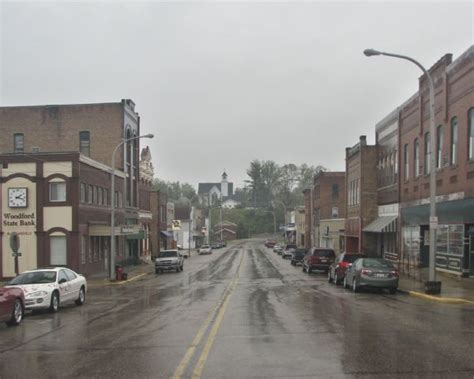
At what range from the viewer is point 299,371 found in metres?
8.84

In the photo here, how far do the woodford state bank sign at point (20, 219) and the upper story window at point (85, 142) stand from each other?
1629 centimetres

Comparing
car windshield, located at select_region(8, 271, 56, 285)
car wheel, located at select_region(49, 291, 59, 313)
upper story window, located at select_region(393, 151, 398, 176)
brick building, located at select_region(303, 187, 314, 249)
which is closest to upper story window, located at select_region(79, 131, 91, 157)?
upper story window, located at select_region(393, 151, 398, 176)

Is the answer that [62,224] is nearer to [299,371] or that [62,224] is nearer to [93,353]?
[93,353]

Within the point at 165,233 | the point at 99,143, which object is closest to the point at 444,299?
the point at 99,143

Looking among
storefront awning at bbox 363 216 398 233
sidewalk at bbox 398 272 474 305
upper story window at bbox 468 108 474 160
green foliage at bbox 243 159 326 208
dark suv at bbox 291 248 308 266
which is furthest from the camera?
green foliage at bbox 243 159 326 208

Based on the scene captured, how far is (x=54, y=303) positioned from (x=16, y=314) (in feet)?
10.1

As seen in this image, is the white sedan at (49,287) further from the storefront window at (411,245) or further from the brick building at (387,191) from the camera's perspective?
the brick building at (387,191)

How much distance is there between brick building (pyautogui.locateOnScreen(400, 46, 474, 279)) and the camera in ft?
85.6

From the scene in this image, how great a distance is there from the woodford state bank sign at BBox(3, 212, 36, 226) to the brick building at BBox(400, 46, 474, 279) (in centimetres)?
2318

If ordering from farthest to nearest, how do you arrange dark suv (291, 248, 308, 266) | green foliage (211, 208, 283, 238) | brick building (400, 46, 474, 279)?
green foliage (211, 208, 283, 238) → dark suv (291, 248, 308, 266) → brick building (400, 46, 474, 279)

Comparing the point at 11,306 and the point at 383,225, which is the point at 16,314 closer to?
the point at 11,306

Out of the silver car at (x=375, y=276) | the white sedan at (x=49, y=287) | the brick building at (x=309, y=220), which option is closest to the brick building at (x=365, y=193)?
the silver car at (x=375, y=276)

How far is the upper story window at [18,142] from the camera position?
180ft

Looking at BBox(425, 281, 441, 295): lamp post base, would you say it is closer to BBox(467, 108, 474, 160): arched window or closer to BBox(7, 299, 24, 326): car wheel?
BBox(467, 108, 474, 160): arched window
